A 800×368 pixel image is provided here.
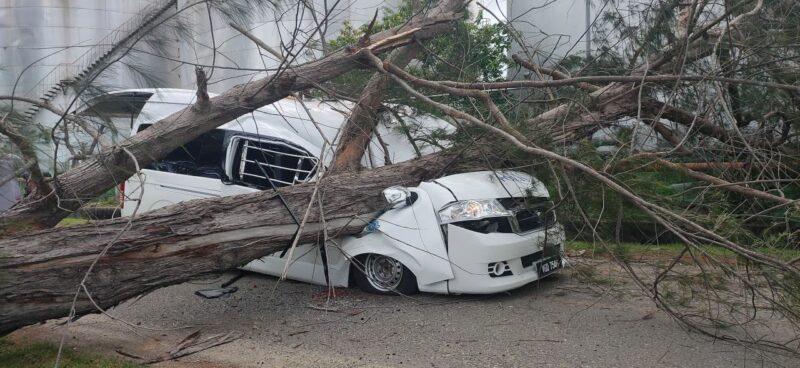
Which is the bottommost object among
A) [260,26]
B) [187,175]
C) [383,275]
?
[383,275]

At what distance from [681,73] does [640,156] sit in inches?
34.8

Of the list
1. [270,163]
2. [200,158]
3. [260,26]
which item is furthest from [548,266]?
[200,158]

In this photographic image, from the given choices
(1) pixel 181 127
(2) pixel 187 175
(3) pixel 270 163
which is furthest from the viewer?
(2) pixel 187 175

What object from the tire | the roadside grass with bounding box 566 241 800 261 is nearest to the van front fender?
the tire

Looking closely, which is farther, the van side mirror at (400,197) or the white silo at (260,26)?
the van side mirror at (400,197)

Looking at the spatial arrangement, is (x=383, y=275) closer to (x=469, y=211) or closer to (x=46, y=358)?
(x=469, y=211)

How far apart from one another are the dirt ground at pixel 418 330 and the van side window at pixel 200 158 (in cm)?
145

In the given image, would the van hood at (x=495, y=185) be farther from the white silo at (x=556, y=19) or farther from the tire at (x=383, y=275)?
the white silo at (x=556, y=19)

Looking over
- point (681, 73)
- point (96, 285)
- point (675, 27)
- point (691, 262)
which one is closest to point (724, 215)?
point (691, 262)

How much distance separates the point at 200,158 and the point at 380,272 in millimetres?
2740

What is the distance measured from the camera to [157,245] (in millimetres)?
5312

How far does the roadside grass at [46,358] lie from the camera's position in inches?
189

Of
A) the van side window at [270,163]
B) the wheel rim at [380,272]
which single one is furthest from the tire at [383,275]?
the van side window at [270,163]

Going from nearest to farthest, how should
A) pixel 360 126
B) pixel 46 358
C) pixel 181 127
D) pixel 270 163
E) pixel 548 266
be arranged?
pixel 46 358, pixel 548 266, pixel 181 127, pixel 360 126, pixel 270 163
